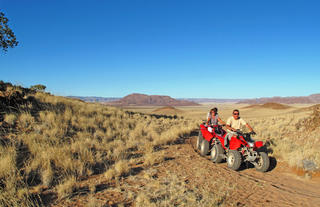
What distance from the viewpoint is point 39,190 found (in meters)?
3.91

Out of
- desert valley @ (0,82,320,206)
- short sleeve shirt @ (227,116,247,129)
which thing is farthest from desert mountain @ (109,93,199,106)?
short sleeve shirt @ (227,116,247,129)

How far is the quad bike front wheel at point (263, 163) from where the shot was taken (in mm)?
5695

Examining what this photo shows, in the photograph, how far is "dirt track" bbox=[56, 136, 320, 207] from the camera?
393cm

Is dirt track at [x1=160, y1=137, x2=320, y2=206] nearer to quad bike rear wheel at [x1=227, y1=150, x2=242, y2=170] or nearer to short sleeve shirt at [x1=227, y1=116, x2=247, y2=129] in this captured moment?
quad bike rear wheel at [x1=227, y1=150, x2=242, y2=170]

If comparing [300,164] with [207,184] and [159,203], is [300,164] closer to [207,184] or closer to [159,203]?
[207,184]

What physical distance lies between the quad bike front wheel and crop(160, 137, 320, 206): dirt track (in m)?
0.17

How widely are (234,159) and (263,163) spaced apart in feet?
3.00

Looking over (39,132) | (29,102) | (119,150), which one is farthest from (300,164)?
(29,102)

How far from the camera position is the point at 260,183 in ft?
16.4

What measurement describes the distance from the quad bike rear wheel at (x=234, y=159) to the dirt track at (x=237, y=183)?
0.18 metres

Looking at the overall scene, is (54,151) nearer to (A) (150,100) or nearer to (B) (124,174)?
(B) (124,174)

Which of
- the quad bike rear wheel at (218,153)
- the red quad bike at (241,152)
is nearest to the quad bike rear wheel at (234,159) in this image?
the red quad bike at (241,152)

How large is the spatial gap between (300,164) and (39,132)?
9303mm

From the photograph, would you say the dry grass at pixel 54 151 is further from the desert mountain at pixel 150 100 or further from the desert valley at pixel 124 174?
the desert mountain at pixel 150 100
